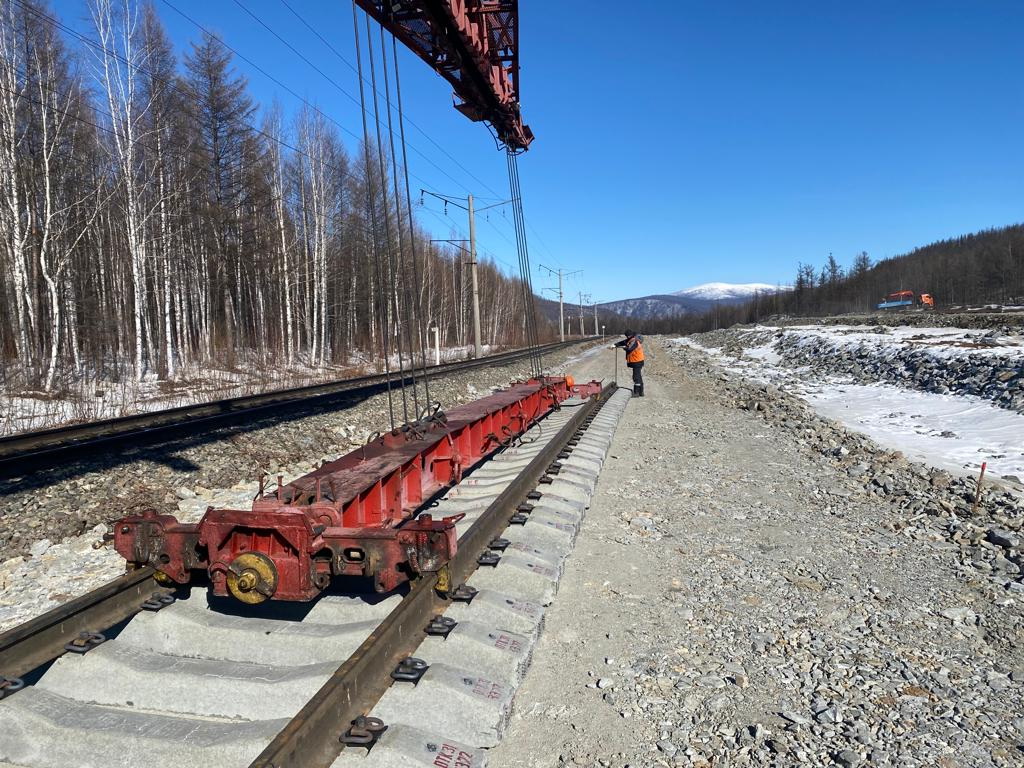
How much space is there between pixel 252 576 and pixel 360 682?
2.94 ft

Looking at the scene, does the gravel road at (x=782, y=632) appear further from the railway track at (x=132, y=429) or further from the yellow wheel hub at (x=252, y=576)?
the railway track at (x=132, y=429)

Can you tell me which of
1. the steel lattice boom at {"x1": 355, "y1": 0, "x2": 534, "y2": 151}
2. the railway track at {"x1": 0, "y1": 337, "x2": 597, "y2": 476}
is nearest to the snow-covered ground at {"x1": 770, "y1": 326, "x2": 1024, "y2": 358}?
the steel lattice boom at {"x1": 355, "y1": 0, "x2": 534, "y2": 151}

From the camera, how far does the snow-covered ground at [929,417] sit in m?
9.05

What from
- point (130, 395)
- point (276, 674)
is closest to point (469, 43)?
point (276, 674)

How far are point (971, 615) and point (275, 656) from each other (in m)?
3.95

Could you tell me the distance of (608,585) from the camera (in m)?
4.07

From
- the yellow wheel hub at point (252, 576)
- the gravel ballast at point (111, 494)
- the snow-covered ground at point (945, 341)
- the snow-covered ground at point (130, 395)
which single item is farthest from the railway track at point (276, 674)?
the snow-covered ground at point (945, 341)

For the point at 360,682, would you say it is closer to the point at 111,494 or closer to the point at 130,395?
the point at 111,494

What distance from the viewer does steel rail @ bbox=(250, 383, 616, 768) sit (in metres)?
1.97

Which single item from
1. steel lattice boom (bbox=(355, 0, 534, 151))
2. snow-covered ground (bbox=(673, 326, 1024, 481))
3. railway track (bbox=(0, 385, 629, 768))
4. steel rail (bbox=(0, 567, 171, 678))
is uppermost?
steel lattice boom (bbox=(355, 0, 534, 151))

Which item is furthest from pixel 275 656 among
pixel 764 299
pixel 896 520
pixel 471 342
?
pixel 764 299

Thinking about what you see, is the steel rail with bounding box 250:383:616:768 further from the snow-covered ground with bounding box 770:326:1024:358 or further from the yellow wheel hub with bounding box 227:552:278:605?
the snow-covered ground with bounding box 770:326:1024:358

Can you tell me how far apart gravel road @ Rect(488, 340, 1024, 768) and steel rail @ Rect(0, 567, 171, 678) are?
2069mm

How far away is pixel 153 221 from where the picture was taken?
20844 millimetres
